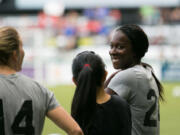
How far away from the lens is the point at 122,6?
33.4 meters

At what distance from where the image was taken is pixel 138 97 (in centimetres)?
360

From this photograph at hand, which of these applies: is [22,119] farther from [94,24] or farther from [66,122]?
[94,24]

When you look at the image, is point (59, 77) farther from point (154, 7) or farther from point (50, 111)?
point (50, 111)

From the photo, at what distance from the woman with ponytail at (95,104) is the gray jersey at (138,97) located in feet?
1.00

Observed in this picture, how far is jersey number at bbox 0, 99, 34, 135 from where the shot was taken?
2867mm

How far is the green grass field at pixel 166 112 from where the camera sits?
32.9 ft

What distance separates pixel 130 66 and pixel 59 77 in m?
18.4

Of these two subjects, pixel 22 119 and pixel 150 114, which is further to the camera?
pixel 150 114

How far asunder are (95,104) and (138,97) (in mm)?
555

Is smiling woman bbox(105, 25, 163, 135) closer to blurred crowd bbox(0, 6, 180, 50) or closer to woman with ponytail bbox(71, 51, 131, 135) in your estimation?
woman with ponytail bbox(71, 51, 131, 135)

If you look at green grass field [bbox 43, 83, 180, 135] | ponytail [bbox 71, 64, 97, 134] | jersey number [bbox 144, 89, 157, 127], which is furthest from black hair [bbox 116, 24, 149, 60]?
green grass field [bbox 43, 83, 180, 135]

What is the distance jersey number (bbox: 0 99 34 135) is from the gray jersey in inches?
32.9

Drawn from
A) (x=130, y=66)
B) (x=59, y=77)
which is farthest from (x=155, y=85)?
(x=59, y=77)

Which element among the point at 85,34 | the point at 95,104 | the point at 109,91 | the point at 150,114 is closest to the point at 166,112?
the point at 150,114
